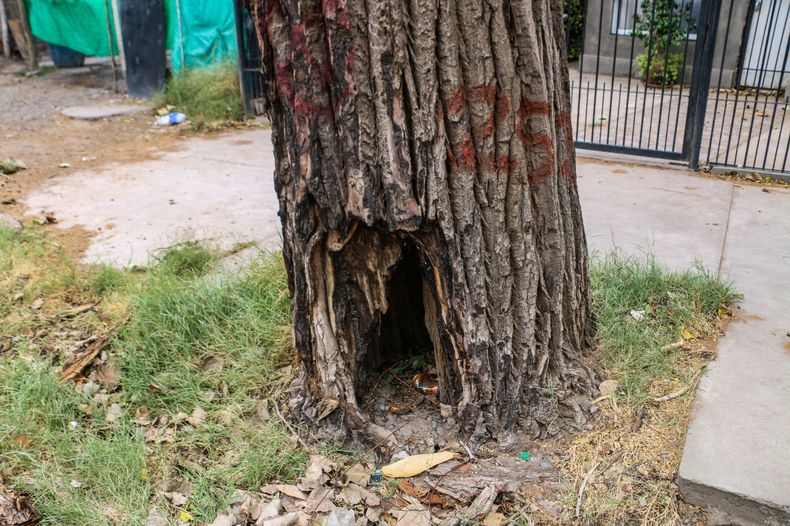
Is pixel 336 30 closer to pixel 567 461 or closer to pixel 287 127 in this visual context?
pixel 287 127

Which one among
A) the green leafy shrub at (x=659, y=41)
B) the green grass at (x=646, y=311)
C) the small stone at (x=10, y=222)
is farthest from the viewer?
the green leafy shrub at (x=659, y=41)

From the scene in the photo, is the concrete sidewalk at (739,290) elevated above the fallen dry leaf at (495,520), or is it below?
above

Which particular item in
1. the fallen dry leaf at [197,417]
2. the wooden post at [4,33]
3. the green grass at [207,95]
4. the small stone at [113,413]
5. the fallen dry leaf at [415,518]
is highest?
the wooden post at [4,33]

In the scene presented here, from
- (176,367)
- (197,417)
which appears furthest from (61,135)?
(197,417)

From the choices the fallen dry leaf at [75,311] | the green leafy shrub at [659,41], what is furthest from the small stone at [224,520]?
the green leafy shrub at [659,41]

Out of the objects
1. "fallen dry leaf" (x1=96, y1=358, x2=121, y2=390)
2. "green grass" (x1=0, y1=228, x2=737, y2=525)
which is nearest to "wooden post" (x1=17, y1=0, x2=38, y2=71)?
"green grass" (x1=0, y1=228, x2=737, y2=525)

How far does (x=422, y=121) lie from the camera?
246 centimetres

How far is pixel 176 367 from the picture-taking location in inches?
136

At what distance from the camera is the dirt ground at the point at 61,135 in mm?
6781

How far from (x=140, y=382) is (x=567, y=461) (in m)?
1.97

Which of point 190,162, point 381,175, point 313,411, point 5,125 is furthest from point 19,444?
point 5,125

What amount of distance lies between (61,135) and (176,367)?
Answer: 6.71m

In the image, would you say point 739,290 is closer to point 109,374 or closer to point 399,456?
point 399,456

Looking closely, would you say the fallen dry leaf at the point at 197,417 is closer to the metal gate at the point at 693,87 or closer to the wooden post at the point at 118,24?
the metal gate at the point at 693,87
